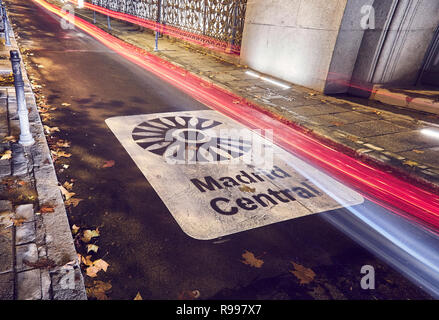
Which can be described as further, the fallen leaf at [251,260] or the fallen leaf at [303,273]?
the fallen leaf at [251,260]

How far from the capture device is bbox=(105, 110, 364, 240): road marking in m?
3.88

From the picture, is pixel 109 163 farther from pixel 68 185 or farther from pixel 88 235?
pixel 88 235

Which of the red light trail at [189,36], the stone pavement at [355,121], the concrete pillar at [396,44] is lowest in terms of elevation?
the stone pavement at [355,121]

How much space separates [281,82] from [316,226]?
7882 millimetres

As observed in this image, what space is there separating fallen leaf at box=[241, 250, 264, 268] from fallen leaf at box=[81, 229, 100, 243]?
1.71 metres

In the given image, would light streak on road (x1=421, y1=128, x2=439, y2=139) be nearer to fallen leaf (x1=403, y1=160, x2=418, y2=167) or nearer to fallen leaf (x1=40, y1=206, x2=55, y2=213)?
fallen leaf (x1=403, y1=160, x2=418, y2=167)

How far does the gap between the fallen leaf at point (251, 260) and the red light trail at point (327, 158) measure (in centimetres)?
240

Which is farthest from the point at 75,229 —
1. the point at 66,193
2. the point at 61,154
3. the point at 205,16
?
the point at 205,16

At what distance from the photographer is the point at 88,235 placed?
3.38m

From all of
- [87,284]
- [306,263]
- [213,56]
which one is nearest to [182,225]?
[87,284]

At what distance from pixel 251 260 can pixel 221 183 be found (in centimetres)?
158

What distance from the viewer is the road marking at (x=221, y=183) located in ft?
12.7

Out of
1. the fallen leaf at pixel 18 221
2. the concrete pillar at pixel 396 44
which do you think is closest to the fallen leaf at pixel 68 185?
the fallen leaf at pixel 18 221

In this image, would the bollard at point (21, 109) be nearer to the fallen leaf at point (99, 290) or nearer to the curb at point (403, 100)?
the fallen leaf at point (99, 290)
